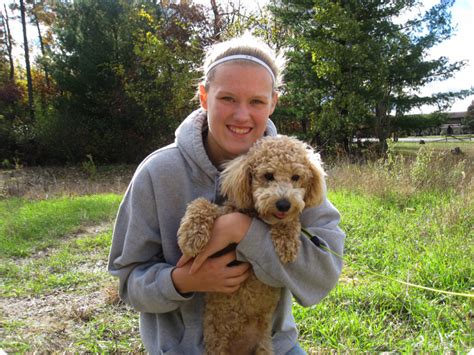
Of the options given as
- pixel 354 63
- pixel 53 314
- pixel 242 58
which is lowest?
pixel 53 314

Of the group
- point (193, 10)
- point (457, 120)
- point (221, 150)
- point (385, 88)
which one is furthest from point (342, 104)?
point (221, 150)

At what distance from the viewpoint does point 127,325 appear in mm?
3137

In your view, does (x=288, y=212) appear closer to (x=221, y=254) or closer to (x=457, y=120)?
(x=221, y=254)

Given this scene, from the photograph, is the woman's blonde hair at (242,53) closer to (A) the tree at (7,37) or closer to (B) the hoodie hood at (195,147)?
(B) the hoodie hood at (195,147)

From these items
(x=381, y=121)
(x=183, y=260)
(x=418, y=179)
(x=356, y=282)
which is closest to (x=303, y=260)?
(x=183, y=260)

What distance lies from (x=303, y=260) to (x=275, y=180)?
0.40 m

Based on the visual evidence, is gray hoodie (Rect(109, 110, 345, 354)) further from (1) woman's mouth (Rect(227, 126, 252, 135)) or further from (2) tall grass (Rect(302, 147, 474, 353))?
(2) tall grass (Rect(302, 147, 474, 353))

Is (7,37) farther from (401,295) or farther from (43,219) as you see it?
(401,295)

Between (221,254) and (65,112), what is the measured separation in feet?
59.3

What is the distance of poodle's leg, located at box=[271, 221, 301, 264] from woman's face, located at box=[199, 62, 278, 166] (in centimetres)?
47

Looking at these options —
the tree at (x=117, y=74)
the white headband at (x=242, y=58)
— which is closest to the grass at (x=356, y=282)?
the white headband at (x=242, y=58)

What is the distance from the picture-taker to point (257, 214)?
1.83m

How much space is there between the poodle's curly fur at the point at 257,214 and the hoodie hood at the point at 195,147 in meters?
0.14

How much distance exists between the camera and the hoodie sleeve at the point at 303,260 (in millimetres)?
1696
